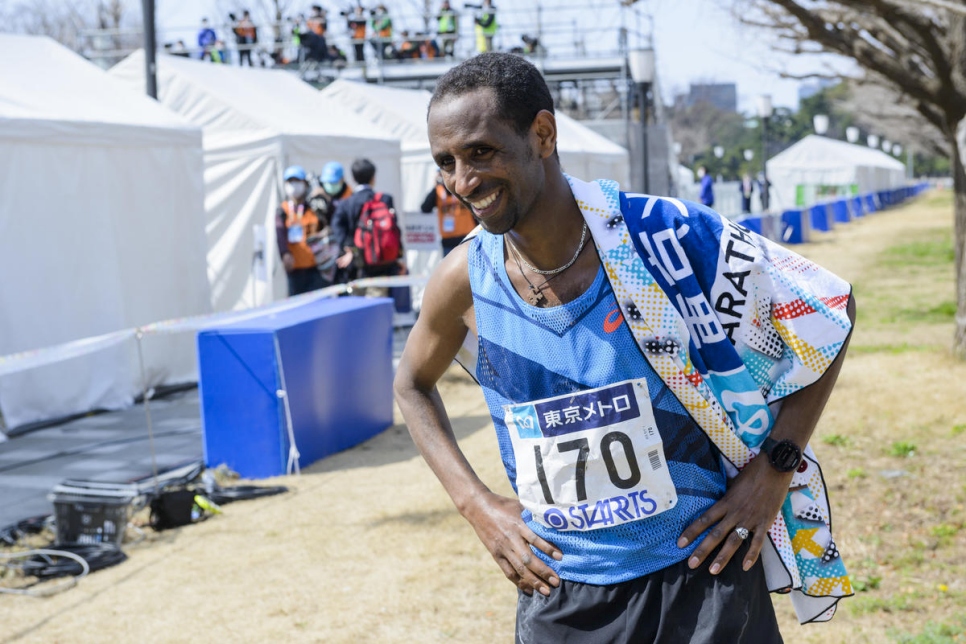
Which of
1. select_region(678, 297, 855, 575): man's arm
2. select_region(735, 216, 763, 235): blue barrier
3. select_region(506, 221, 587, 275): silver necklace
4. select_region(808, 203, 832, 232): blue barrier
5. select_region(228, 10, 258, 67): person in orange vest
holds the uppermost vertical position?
select_region(228, 10, 258, 67): person in orange vest

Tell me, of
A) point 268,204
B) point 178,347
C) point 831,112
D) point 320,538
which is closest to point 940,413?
point 320,538

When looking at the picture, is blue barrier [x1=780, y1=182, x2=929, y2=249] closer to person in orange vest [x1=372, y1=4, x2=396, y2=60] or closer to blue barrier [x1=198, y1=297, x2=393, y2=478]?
blue barrier [x1=198, y1=297, x2=393, y2=478]

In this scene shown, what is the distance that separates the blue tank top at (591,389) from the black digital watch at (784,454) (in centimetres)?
11

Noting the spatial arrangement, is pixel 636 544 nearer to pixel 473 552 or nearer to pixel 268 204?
pixel 473 552

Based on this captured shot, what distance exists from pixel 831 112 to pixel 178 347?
92093mm

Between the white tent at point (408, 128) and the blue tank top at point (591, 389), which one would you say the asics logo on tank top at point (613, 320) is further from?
the white tent at point (408, 128)

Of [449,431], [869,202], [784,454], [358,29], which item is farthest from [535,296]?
[869,202]

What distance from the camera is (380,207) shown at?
10531mm

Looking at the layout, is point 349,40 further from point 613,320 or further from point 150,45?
point 613,320

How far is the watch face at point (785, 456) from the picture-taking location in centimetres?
219

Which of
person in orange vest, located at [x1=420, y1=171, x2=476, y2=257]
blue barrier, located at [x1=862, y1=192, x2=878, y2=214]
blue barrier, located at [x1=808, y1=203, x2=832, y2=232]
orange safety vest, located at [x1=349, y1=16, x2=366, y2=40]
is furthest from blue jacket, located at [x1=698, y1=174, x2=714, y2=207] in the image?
blue barrier, located at [x1=862, y1=192, x2=878, y2=214]

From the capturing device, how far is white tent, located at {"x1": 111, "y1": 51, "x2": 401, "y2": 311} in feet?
42.8

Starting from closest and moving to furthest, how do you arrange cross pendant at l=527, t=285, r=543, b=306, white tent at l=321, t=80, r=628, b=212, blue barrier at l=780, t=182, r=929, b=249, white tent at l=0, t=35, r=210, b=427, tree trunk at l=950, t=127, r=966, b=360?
cross pendant at l=527, t=285, r=543, b=306
white tent at l=0, t=35, r=210, b=427
tree trunk at l=950, t=127, r=966, b=360
white tent at l=321, t=80, r=628, b=212
blue barrier at l=780, t=182, r=929, b=249

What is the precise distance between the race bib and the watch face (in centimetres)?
Result: 20
